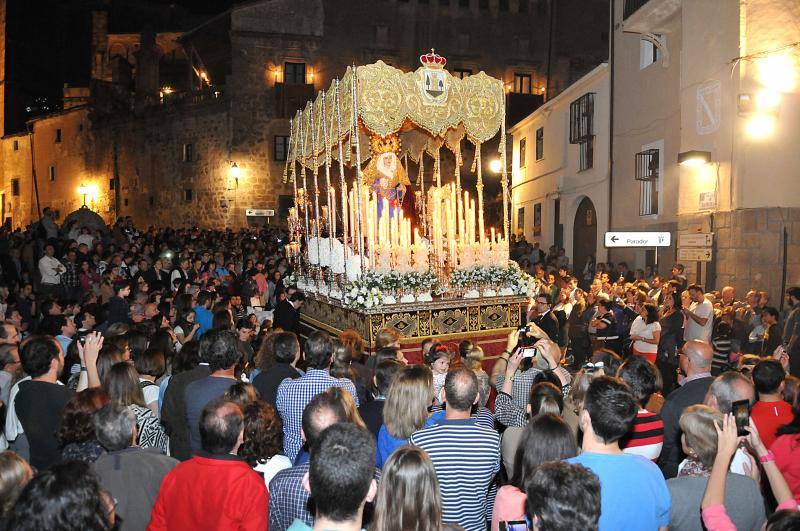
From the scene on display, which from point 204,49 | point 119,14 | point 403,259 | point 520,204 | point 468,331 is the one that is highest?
point 119,14

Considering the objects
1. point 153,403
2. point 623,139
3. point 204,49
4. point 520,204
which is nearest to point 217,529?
point 153,403

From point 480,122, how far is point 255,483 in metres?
9.42

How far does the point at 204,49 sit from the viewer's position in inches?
1314

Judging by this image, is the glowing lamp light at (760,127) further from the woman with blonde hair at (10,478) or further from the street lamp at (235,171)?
the street lamp at (235,171)

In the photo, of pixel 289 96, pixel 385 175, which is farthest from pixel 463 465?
pixel 289 96

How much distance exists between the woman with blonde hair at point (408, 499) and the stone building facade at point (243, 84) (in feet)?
94.4

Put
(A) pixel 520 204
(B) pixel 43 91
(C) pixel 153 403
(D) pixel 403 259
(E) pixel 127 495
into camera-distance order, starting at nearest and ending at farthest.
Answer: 1. (E) pixel 127 495
2. (C) pixel 153 403
3. (D) pixel 403 259
4. (A) pixel 520 204
5. (B) pixel 43 91

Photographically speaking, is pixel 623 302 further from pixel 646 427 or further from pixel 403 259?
pixel 646 427

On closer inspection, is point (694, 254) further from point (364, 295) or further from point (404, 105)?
point (364, 295)

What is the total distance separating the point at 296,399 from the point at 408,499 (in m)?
2.28

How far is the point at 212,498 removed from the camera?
309 cm

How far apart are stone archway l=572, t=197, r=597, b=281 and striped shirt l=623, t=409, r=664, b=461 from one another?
17.9 meters

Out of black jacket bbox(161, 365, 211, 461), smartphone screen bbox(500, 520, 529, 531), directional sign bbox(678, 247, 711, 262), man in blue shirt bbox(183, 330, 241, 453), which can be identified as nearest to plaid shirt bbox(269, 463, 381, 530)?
smartphone screen bbox(500, 520, 529, 531)

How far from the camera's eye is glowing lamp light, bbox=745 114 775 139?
1227 cm
